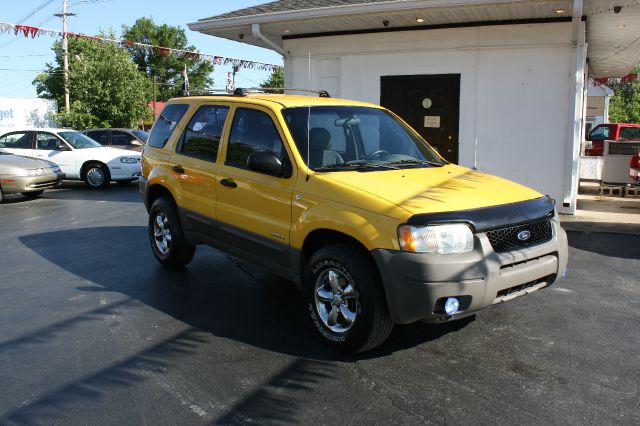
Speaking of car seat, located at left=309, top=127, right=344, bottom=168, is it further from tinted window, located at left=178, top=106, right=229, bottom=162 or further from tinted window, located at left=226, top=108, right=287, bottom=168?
tinted window, located at left=178, top=106, right=229, bottom=162

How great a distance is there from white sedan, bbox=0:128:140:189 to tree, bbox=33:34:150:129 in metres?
14.3

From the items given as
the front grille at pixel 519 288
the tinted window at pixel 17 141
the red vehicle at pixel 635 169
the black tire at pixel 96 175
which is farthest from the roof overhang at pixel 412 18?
the tinted window at pixel 17 141

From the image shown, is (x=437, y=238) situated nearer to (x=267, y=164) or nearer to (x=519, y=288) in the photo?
(x=519, y=288)

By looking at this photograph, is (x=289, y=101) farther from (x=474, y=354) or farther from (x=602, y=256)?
(x=602, y=256)

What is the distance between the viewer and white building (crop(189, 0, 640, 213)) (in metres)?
9.51

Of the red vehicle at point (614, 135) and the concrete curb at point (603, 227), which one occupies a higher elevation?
the red vehicle at point (614, 135)

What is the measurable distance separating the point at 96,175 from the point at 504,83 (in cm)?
1031

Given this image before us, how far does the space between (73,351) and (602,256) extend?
6.06m

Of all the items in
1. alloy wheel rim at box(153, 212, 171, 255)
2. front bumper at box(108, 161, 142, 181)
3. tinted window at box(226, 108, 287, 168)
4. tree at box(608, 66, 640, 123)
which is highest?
tree at box(608, 66, 640, 123)

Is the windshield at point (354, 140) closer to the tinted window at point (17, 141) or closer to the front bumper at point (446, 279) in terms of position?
the front bumper at point (446, 279)

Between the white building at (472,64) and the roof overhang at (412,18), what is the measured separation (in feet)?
0.06

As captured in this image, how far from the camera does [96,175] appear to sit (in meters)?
14.9

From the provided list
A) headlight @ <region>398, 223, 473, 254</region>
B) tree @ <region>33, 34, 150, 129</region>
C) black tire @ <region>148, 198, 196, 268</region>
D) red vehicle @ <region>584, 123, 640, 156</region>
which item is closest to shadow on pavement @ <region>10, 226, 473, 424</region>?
black tire @ <region>148, 198, 196, 268</region>

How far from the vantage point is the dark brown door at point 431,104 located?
34.4 ft
